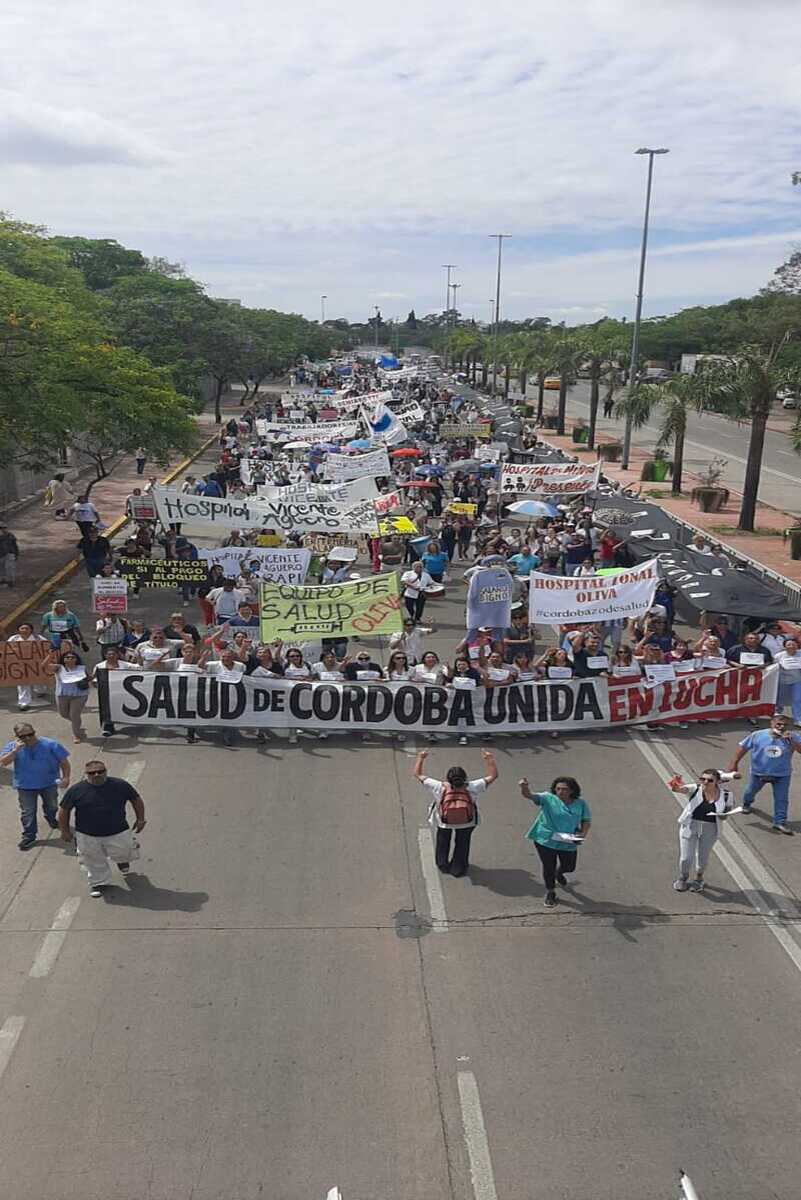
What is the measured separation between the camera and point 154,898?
8938mm

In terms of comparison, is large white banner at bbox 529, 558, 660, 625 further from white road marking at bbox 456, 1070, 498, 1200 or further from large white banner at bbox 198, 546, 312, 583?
white road marking at bbox 456, 1070, 498, 1200

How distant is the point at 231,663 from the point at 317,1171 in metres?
7.48

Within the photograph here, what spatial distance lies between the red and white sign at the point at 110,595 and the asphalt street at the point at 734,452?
2514cm

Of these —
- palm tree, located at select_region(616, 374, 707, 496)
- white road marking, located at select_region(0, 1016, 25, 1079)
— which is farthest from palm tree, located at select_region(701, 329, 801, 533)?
white road marking, located at select_region(0, 1016, 25, 1079)

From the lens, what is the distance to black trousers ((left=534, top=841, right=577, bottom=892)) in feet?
28.8

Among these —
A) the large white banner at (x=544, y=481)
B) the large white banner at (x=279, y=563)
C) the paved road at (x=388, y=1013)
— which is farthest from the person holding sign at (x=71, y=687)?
the large white banner at (x=544, y=481)

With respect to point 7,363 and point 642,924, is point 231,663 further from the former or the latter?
point 7,363

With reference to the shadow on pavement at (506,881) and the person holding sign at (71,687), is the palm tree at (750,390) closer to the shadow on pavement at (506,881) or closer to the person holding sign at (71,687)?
the person holding sign at (71,687)

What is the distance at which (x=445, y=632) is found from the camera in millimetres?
18297

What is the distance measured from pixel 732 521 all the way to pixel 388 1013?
86.3 ft

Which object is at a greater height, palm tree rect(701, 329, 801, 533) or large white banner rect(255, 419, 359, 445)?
palm tree rect(701, 329, 801, 533)

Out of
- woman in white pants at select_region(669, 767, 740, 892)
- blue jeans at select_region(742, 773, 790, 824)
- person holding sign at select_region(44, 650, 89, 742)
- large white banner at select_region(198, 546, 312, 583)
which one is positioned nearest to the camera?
woman in white pants at select_region(669, 767, 740, 892)

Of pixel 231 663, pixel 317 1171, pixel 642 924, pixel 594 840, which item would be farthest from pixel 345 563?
pixel 317 1171

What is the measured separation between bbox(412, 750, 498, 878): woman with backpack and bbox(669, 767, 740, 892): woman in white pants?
1748 mm
